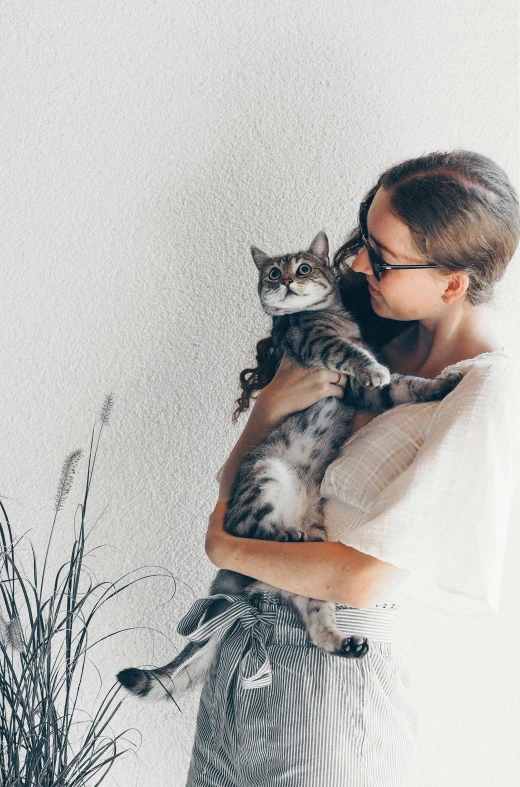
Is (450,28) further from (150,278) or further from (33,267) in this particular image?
(33,267)

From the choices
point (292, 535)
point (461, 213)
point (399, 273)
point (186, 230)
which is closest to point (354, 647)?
point (292, 535)

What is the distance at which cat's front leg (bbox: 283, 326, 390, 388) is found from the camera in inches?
55.4

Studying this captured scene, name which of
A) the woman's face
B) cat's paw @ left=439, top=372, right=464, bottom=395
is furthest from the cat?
the woman's face

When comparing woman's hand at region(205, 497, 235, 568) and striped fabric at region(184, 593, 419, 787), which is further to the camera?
woman's hand at region(205, 497, 235, 568)

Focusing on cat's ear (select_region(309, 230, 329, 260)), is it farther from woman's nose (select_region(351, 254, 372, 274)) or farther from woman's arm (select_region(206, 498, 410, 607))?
woman's arm (select_region(206, 498, 410, 607))

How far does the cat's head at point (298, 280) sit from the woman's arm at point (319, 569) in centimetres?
55

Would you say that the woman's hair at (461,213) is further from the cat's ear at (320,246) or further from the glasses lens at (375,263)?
the cat's ear at (320,246)

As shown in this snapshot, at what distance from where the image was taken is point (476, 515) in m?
1.13

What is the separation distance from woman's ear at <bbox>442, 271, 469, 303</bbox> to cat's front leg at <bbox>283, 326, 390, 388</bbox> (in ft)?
0.60

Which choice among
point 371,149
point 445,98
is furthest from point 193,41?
point 445,98

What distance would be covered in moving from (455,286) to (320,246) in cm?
38

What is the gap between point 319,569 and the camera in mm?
1204

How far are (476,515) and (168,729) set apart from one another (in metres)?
1.07

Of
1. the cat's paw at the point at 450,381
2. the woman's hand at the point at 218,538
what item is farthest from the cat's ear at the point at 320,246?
the woman's hand at the point at 218,538
